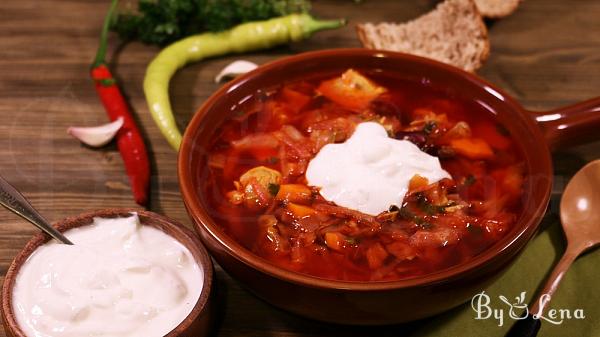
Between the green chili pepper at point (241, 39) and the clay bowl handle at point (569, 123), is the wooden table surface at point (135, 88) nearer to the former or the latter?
the green chili pepper at point (241, 39)

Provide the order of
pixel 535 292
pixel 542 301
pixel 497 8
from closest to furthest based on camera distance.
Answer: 1. pixel 542 301
2. pixel 535 292
3. pixel 497 8

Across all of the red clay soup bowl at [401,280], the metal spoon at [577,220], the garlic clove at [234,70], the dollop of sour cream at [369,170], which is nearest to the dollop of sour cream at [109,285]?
the red clay soup bowl at [401,280]

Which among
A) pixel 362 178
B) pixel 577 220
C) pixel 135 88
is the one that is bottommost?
pixel 135 88

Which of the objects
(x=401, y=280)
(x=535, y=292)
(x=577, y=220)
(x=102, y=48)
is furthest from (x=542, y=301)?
(x=102, y=48)

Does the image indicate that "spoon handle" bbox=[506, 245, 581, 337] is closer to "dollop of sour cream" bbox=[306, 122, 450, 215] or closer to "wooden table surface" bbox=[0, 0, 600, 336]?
"wooden table surface" bbox=[0, 0, 600, 336]

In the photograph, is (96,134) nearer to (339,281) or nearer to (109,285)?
(109,285)

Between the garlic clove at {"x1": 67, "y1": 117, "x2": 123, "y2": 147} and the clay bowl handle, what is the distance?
68.1 inches

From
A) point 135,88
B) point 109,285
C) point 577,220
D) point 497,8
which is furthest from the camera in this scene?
point 497,8

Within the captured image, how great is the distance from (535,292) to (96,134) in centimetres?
188

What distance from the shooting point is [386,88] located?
267 cm

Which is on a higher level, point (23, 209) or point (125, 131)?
point (23, 209)

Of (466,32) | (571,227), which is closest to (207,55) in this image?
(466,32)

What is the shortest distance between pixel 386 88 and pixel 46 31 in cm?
205

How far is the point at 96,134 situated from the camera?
2857mm
